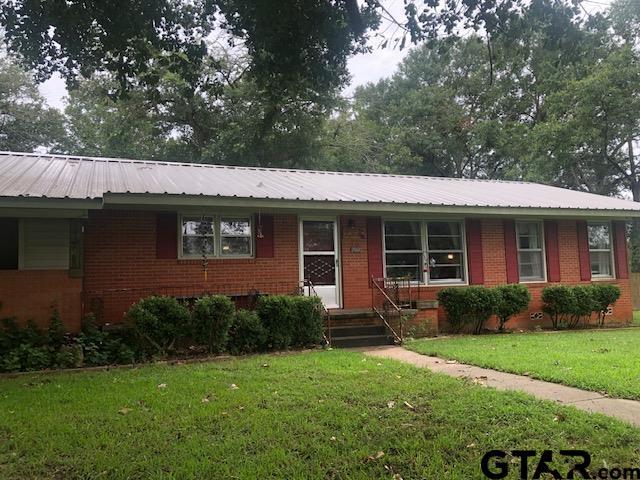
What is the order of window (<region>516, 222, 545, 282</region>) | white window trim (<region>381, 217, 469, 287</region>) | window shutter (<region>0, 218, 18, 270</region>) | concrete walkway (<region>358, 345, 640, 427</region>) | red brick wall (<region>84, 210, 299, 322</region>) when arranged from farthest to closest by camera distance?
1. window (<region>516, 222, 545, 282</region>)
2. white window trim (<region>381, 217, 469, 287</region>)
3. red brick wall (<region>84, 210, 299, 322</region>)
4. window shutter (<region>0, 218, 18, 270</region>)
5. concrete walkway (<region>358, 345, 640, 427</region>)

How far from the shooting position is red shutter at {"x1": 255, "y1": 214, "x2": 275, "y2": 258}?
10891 millimetres

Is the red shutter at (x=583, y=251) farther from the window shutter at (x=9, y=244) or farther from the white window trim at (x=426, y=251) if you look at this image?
the window shutter at (x=9, y=244)

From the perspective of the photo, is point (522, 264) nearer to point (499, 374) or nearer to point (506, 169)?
point (499, 374)

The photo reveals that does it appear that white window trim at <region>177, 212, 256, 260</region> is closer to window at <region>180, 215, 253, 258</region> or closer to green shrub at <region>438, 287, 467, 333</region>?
window at <region>180, 215, 253, 258</region>

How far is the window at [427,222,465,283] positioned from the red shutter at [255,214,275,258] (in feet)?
12.9

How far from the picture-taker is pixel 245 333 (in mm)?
9078

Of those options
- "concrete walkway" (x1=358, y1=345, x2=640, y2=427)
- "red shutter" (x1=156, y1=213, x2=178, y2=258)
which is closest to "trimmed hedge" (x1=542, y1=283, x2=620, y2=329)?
"concrete walkway" (x1=358, y1=345, x2=640, y2=427)

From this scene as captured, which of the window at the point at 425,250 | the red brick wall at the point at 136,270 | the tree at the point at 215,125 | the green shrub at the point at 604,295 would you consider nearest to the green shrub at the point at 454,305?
the window at the point at 425,250

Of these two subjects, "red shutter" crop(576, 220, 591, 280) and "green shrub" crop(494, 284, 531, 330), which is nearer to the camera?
"green shrub" crop(494, 284, 531, 330)

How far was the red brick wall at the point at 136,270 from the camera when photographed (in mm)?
9672

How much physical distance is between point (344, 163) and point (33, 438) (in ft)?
81.9

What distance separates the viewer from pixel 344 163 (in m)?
28.3

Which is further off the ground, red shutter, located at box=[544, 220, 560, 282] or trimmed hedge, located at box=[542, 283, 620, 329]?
red shutter, located at box=[544, 220, 560, 282]

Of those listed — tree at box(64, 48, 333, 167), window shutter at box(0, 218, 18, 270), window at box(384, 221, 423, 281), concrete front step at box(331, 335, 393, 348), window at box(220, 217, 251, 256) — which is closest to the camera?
window shutter at box(0, 218, 18, 270)
